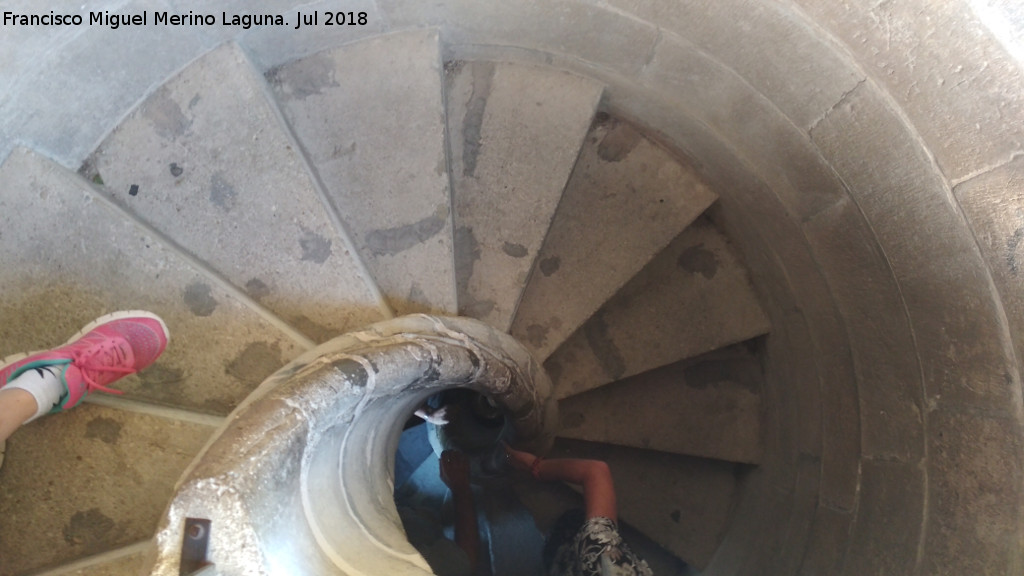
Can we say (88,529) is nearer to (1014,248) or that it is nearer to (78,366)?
(78,366)

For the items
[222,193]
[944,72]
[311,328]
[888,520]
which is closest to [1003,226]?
[944,72]

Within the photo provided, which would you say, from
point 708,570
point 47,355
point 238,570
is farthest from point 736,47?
point 708,570

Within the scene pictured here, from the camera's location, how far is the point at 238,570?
4.00 feet

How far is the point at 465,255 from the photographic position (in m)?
3.37

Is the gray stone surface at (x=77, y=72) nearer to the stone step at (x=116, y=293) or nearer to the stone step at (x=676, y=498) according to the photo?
the stone step at (x=116, y=293)

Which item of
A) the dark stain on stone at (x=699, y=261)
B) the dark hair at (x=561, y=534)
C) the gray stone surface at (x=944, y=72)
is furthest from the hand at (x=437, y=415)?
the gray stone surface at (x=944, y=72)

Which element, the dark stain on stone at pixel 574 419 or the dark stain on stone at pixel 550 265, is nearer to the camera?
the dark stain on stone at pixel 550 265

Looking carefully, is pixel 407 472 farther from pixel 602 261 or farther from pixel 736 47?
pixel 736 47

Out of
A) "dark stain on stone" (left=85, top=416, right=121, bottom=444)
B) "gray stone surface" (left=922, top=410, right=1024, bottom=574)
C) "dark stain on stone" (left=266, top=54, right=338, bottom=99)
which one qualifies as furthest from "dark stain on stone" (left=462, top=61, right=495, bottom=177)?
"gray stone surface" (left=922, top=410, right=1024, bottom=574)

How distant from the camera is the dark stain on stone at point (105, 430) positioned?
7.34ft

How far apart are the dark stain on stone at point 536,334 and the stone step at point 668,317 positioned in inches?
16.2

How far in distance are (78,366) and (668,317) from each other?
119 inches

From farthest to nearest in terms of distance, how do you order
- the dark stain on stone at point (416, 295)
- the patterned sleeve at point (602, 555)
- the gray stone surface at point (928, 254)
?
the dark stain on stone at point (416, 295), the patterned sleeve at point (602, 555), the gray stone surface at point (928, 254)

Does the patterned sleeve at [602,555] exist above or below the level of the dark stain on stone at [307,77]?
below
